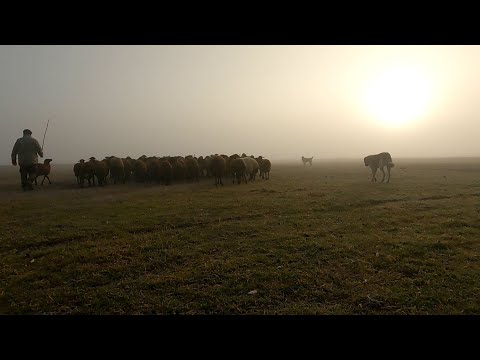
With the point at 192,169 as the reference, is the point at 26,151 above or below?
above

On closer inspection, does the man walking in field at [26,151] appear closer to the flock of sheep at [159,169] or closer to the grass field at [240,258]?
the flock of sheep at [159,169]

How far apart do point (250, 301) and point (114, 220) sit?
833 centimetres

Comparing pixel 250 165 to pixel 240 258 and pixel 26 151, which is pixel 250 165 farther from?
pixel 240 258

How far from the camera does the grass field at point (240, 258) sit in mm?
5688

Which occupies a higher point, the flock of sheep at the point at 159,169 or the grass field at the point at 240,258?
the flock of sheep at the point at 159,169

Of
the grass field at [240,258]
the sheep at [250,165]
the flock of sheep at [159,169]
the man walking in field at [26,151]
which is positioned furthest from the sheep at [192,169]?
the grass field at [240,258]

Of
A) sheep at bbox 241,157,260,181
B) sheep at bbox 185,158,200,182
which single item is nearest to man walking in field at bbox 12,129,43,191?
sheep at bbox 185,158,200,182

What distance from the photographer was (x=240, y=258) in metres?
7.81

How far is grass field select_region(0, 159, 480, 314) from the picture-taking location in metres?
5.69

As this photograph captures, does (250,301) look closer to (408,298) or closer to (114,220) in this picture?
(408,298)

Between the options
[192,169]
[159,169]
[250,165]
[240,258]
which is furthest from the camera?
[250,165]

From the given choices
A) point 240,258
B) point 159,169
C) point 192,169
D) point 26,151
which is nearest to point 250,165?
point 192,169

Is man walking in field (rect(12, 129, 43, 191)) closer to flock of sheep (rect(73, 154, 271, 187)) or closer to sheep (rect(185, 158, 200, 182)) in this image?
flock of sheep (rect(73, 154, 271, 187))
